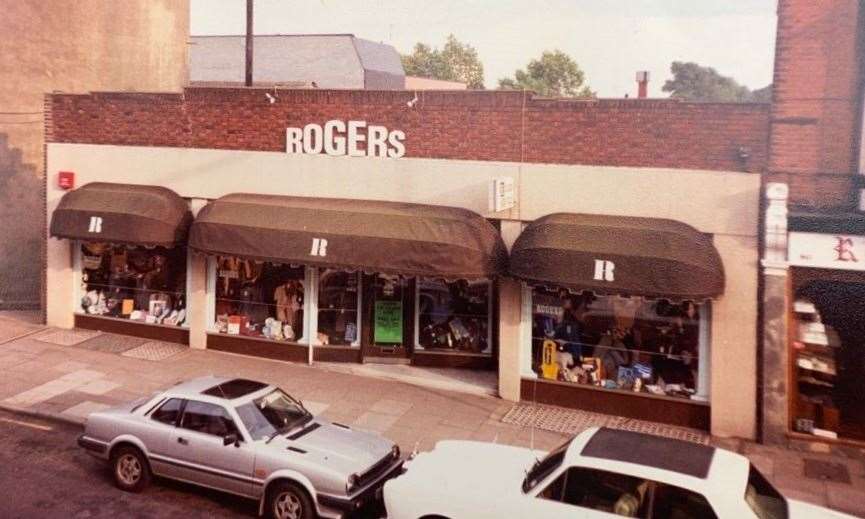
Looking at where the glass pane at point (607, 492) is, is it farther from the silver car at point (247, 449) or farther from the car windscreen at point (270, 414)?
the car windscreen at point (270, 414)

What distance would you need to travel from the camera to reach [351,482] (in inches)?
350

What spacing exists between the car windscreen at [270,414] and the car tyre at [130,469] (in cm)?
159

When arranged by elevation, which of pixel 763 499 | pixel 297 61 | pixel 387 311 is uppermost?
pixel 297 61

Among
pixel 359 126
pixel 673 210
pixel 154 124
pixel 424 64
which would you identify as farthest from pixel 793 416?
pixel 424 64

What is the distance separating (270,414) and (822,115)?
9.94 metres

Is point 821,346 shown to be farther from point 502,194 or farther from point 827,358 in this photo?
point 502,194

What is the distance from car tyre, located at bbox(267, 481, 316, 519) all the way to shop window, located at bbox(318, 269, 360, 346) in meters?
7.37

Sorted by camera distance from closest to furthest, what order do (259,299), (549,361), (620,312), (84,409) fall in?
(84,409)
(620,312)
(549,361)
(259,299)

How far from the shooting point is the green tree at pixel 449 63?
313ft

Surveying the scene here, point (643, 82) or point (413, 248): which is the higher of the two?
point (643, 82)

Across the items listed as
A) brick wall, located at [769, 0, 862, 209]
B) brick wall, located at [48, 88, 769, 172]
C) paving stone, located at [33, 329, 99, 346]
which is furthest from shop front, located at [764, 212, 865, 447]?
paving stone, located at [33, 329, 99, 346]

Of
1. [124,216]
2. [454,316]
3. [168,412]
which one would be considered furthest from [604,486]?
[124,216]

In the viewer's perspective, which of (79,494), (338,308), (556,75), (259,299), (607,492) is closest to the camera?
(607,492)

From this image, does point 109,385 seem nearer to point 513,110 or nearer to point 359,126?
point 359,126
